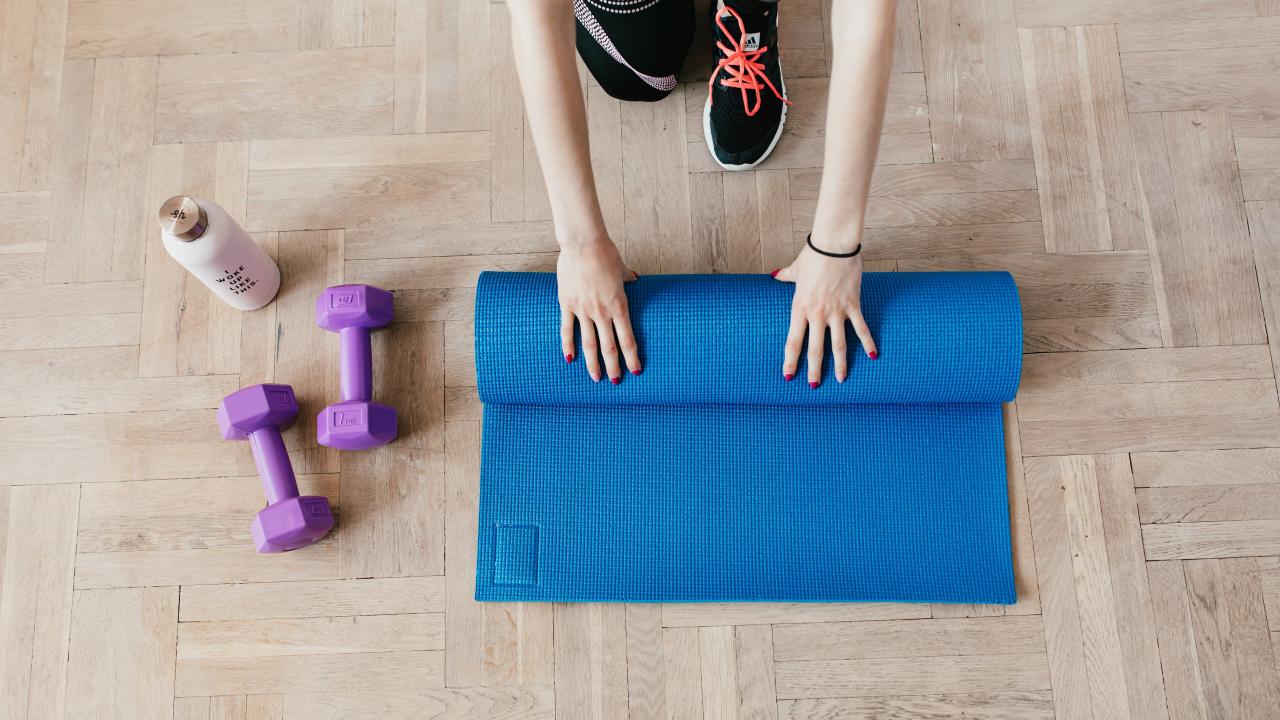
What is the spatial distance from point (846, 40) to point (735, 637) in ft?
2.72

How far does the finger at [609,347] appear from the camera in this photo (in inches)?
42.0

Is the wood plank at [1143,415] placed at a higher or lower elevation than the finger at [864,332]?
lower

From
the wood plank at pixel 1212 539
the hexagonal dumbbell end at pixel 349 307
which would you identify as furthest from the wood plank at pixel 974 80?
the hexagonal dumbbell end at pixel 349 307

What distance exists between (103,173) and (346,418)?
0.67 m

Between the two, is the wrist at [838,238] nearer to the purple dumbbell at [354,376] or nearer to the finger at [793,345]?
the finger at [793,345]

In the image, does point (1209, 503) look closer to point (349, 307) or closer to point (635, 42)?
point (635, 42)

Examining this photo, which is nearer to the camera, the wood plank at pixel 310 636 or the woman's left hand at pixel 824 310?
the woman's left hand at pixel 824 310

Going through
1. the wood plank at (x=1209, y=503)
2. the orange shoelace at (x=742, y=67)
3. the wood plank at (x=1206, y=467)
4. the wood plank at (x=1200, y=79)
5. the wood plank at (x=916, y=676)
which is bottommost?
the wood plank at (x=916, y=676)

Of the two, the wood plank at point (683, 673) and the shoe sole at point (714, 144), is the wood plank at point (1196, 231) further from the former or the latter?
the wood plank at point (683, 673)

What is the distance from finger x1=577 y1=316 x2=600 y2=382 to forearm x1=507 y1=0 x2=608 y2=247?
0.37 ft

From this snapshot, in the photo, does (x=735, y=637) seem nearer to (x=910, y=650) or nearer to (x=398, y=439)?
(x=910, y=650)

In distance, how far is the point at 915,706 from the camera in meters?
1.17

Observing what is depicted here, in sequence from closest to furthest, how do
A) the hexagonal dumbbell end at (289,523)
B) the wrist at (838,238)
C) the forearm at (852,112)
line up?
the forearm at (852,112), the wrist at (838,238), the hexagonal dumbbell end at (289,523)

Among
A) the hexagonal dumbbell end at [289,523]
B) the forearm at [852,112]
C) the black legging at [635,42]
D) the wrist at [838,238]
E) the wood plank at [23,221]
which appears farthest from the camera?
the wood plank at [23,221]
